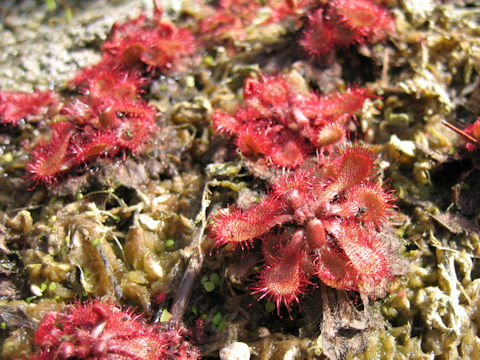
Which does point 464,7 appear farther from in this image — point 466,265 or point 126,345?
point 126,345

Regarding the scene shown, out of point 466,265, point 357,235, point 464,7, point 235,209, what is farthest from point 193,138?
point 464,7

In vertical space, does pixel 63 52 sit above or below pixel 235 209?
above

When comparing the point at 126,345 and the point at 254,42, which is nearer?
the point at 126,345

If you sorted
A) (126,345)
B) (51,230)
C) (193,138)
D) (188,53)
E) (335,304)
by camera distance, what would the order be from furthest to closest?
(188,53) → (193,138) → (51,230) → (335,304) → (126,345)

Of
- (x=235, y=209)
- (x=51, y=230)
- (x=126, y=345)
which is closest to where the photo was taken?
(x=126, y=345)

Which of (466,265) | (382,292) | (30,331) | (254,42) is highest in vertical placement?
(254,42)

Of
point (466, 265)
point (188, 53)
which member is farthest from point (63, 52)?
point (466, 265)
